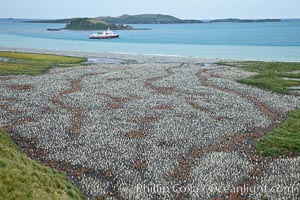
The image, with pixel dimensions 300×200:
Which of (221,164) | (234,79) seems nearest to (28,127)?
(221,164)

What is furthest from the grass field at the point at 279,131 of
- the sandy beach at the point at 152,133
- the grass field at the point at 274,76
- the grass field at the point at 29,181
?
the grass field at the point at 29,181

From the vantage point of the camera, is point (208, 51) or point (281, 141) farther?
point (208, 51)

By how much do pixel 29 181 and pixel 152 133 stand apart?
13157 millimetres

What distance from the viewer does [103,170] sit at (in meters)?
21.8

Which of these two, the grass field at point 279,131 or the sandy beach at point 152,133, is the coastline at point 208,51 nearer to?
the grass field at point 279,131

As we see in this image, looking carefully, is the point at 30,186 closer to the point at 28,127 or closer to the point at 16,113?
the point at 28,127

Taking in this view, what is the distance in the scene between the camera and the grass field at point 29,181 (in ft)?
50.3

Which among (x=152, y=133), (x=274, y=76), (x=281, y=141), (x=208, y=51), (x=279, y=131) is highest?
(x=208, y=51)

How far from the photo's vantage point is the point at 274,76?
177ft

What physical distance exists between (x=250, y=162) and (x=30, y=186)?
13.5 m

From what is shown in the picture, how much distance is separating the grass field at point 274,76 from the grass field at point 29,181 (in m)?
32.3

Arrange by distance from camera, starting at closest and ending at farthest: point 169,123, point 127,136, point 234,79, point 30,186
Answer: point 30,186 < point 127,136 < point 169,123 < point 234,79

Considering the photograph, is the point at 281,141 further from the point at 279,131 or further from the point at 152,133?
the point at 152,133

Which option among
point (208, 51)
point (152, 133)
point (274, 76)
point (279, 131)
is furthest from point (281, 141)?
point (208, 51)
